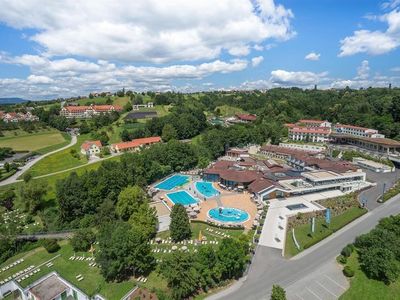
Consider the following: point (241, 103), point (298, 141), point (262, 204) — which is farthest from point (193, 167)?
point (241, 103)

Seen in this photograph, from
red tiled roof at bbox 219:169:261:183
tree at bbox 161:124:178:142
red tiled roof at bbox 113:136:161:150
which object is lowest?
red tiled roof at bbox 219:169:261:183

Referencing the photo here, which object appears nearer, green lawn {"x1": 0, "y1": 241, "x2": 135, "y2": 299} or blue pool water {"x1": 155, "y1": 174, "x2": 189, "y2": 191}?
green lawn {"x1": 0, "y1": 241, "x2": 135, "y2": 299}

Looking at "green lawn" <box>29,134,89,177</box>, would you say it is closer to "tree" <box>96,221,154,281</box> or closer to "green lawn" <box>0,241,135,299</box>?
"green lawn" <box>0,241,135,299</box>

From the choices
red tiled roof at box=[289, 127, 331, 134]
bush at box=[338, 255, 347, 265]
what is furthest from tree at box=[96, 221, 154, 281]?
red tiled roof at box=[289, 127, 331, 134]

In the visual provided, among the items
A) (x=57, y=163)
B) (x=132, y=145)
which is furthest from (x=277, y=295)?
(x=57, y=163)

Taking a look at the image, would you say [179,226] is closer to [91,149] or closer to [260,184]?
[260,184]

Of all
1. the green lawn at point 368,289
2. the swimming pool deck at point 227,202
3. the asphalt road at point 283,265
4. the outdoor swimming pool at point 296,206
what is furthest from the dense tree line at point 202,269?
the outdoor swimming pool at point 296,206

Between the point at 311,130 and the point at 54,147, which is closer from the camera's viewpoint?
the point at 311,130
